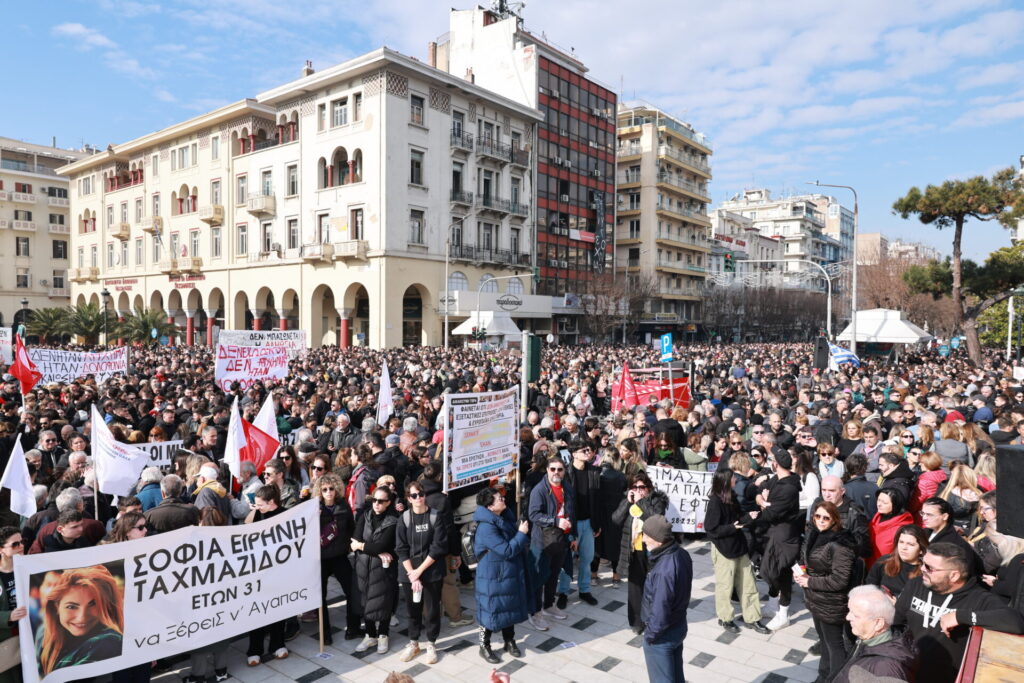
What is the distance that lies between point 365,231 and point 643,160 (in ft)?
112

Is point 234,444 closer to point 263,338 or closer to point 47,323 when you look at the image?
point 263,338

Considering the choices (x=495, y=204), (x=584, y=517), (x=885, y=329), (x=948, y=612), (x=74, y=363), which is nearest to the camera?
(x=948, y=612)

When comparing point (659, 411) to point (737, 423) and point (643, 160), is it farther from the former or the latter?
point (643, 160)

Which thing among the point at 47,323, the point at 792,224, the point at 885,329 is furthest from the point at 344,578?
the point at 792,224

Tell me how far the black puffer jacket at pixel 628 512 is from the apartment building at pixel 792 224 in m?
102

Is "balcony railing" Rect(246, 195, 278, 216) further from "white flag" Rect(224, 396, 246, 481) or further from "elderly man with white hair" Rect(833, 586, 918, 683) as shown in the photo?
"elderly man with white hair" Rect(833, 586, 918, 683)

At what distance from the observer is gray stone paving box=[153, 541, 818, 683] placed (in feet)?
19.7

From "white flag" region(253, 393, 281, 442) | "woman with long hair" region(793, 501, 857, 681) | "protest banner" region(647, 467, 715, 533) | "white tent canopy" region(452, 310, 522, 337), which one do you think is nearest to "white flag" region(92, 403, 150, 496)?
"white flag" region(253, 393, 281, 442)

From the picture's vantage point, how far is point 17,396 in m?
15.6

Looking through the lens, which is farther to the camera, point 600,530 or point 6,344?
point 6,344

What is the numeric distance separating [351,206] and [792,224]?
90863 millimetres

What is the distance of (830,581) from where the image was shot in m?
5.25

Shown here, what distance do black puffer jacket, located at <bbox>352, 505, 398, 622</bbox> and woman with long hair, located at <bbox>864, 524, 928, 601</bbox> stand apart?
4.29m

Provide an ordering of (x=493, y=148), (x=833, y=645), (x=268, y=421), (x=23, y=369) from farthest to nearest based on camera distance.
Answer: (x=493, y=148), (x=23, y=369), (x=268, y=421), (x=833, y=645)
